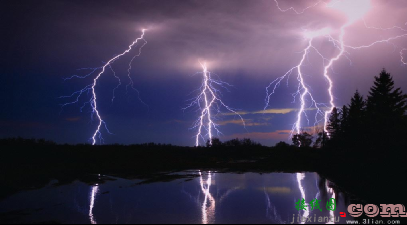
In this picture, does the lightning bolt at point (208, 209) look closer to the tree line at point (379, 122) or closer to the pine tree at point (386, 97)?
the tree line at point (379, 122)

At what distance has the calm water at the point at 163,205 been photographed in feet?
23.7

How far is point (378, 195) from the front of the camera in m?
9.71

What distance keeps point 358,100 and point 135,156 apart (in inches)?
1121

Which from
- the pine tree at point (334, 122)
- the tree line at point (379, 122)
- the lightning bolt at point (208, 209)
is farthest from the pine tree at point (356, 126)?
the lightning bolt at point (208, 209)

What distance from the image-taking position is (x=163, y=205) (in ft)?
29.2

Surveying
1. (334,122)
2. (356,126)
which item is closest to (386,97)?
(356,126)

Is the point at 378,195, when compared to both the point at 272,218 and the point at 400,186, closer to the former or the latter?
the point at 400,186

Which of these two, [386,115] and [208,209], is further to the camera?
[386,115]

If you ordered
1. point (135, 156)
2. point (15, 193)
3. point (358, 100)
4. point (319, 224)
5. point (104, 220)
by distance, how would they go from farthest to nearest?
point (358, 100)
point (135, 156)
point (15, 193)
point (104, 220)
point (319, 224)

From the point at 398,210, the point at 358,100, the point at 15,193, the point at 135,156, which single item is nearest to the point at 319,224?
the point at 398,210

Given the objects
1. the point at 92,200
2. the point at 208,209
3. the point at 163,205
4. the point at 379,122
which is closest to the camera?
the point at 208,209

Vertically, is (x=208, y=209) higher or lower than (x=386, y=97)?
lower

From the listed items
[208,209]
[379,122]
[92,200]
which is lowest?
[92,200]

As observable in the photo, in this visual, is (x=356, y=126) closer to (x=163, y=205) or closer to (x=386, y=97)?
(x=386, y=97)
